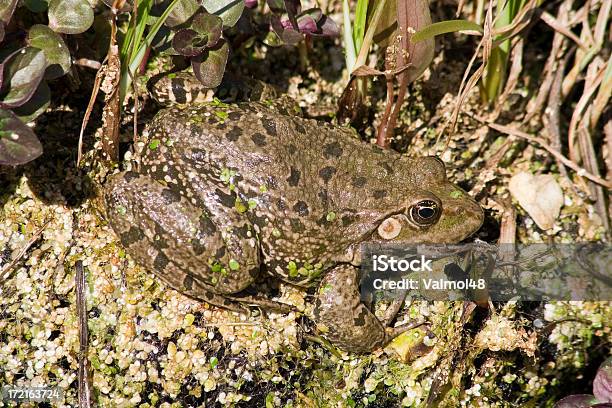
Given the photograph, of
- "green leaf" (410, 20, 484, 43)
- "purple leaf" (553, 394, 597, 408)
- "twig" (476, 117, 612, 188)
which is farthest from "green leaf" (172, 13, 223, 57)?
"purple leaf" (553, 394, 597, 408)

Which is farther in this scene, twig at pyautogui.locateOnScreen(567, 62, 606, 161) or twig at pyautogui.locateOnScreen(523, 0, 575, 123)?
twig at pyautogui.locateOnScreen(523, 0, 575, 123)

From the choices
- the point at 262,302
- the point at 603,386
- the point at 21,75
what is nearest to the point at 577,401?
the point at 603,386

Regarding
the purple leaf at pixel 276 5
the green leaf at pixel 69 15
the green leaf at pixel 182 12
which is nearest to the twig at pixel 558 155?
the purple leaf at pixel 276 5

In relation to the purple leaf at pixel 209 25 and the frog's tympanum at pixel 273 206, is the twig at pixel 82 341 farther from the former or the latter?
the purple leaf at pixel 209 25

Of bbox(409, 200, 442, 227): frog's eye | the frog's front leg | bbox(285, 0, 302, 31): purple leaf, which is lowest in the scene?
the frog's front leg

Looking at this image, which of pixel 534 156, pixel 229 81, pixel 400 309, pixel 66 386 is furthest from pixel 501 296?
pixel 66 386

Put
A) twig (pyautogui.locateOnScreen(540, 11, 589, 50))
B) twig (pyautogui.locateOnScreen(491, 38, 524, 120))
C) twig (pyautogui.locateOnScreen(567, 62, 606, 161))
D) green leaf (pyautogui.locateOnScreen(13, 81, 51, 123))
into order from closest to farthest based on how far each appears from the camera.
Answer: green leaf (pyautogui.locateOnScreen(13, 81, 51, 123)) < twig (pyautogui.locateOnScreen(567, 62, 606, 161)) < twig (pyautogui.locateOnScreen(540, 11, 589, 50)) < twig (pyautogui.locateOnScreen(491, 38, 524, 120))

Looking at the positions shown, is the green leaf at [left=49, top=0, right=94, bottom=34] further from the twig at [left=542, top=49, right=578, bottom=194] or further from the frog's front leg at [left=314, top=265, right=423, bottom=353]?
the twig at [left=542, top=49, right=578, bottom=194]
